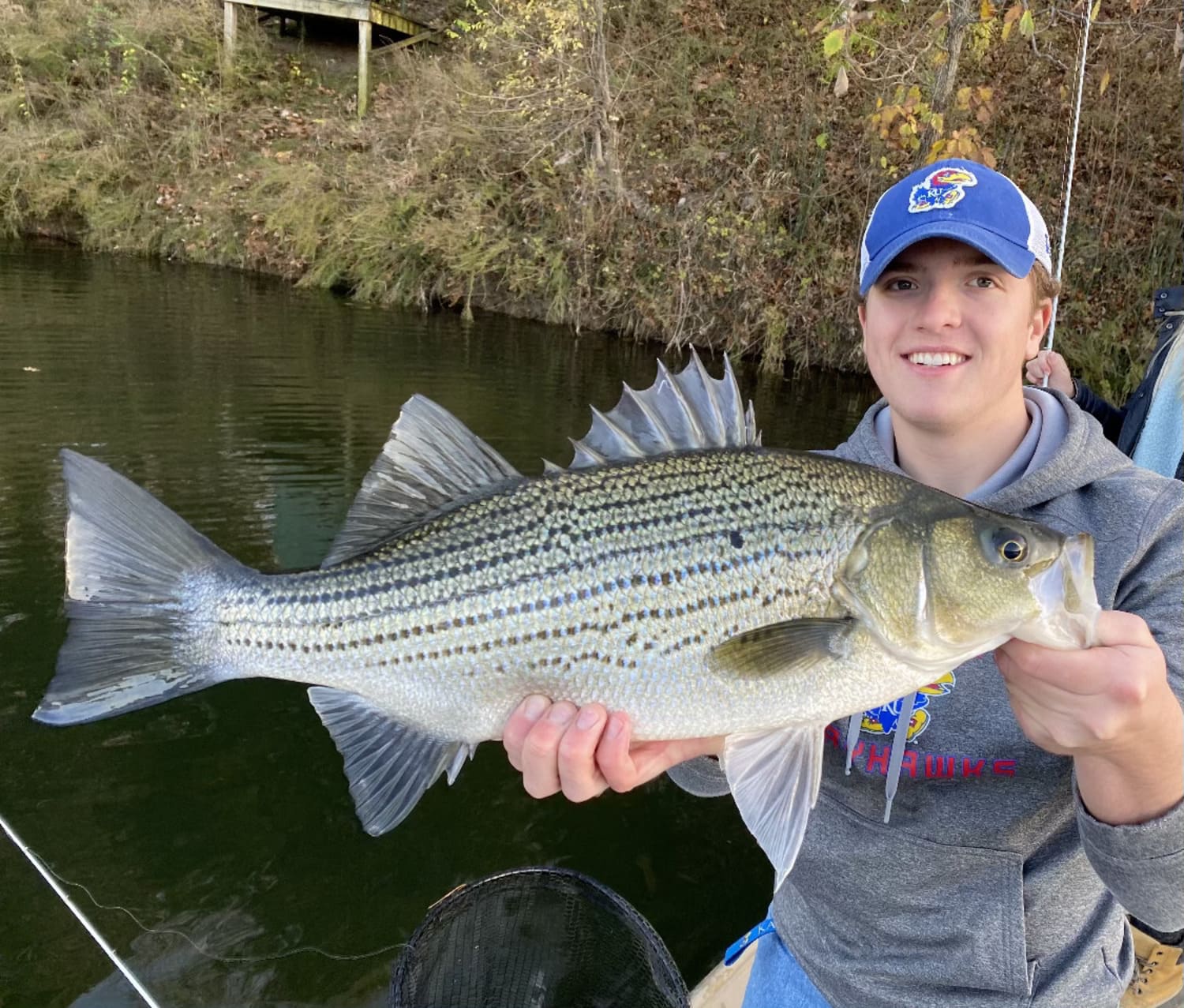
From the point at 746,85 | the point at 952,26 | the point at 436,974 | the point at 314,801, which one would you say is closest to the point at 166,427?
the point at 314,801

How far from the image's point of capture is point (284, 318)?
1234 centimetres

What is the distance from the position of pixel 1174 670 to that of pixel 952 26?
9092 mm

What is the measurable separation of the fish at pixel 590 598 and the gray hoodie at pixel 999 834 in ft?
0.68

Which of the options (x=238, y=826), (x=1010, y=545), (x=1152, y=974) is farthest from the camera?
(x=238, y=826)

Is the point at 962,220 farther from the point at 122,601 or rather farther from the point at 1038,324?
the point at 122,601

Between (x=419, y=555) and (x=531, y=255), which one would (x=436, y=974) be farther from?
(x=531, y=255)

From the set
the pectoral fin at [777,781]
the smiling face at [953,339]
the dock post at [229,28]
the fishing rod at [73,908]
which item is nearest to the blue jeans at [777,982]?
the pectoral fin at [777,781]

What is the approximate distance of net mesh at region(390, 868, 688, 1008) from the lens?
2.28m

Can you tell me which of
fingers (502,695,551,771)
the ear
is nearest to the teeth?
the ear

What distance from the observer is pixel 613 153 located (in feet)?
41.8

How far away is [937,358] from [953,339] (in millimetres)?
49

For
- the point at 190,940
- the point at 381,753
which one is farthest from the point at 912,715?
the point at 190,940

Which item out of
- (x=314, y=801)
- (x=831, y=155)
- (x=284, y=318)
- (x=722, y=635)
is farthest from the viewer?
(x=284, y=318)

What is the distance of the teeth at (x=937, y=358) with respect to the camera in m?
1.73
